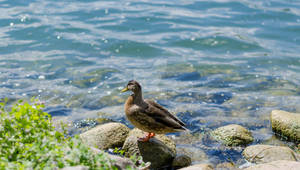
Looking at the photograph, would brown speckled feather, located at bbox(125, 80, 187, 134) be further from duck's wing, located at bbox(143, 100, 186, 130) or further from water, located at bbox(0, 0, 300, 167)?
water, located at bbox(0, 0, 300, 167)

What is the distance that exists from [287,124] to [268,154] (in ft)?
4.44

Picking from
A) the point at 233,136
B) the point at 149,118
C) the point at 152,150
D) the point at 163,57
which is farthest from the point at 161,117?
the point at 163,57

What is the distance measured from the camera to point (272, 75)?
11.7 m

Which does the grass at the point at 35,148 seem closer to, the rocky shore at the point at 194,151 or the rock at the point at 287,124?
the rocky shore at the point at 194,151

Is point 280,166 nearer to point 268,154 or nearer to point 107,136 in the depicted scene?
point 268,154

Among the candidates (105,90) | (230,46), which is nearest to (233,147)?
(105,90)

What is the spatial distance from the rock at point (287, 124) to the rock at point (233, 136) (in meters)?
0.76

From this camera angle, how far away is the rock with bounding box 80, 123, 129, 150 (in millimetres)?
6520

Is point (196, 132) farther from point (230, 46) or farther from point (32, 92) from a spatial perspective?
point (230, 46)

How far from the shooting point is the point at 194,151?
6.84m

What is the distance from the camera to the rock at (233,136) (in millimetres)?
7000

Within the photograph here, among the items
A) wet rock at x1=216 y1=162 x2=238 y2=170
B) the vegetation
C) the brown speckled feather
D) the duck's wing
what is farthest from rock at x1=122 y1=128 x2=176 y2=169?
the vegetation

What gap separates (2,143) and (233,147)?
4.47 m

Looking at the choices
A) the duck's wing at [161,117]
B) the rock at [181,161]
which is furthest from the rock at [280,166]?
the duck's wing at [161,117]
